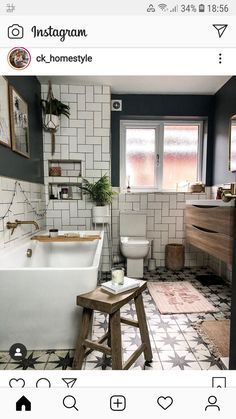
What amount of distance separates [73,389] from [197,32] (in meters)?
0.65

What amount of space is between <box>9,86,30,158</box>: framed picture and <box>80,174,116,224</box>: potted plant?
2.56 feet

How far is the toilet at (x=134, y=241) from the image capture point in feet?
8.08

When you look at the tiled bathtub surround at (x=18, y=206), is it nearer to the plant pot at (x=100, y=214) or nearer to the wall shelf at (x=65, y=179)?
the wall shelf at (x=65, y=179)

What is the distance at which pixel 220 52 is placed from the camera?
0.41 meters

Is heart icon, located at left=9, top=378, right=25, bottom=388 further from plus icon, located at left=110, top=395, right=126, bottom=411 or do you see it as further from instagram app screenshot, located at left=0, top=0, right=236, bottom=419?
plus icon, located at left=110, top=395, right=126, bottom=411

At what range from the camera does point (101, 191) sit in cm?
254

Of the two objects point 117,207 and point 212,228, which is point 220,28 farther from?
point 117,207

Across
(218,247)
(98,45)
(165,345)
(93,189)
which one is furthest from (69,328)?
(93,189)

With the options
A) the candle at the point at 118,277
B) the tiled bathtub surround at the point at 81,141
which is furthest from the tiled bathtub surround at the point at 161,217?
the candle at the point at 118,277

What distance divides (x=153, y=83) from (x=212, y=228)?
5.87ft

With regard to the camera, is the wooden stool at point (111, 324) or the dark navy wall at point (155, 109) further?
the dark navy wall at point (155, 109)

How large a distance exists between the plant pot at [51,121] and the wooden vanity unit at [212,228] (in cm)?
162

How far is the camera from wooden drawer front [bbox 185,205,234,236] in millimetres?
1414

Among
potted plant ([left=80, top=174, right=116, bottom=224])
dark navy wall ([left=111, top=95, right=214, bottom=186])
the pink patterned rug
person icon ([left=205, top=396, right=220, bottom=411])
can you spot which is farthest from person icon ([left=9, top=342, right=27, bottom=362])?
dark navy wall ([left=111, top=95, right=214, bottom=186])
